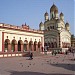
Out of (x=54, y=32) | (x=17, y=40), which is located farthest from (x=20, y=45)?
(x=54, y=32)

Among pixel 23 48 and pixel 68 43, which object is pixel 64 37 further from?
pixel 23 48

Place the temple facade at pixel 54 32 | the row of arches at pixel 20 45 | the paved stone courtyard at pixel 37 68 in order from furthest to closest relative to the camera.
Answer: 1. the temple facade at pixel 54 32
2. the row of arches at pixel 20 45
3. the paved stone courtyard at pixel 37 68

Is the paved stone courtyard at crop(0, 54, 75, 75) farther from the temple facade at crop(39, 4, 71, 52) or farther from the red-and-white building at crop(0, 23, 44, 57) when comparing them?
the temple facade at crop(39, 4, 71, 52)

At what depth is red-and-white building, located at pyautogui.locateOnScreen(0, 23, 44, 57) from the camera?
34812mm

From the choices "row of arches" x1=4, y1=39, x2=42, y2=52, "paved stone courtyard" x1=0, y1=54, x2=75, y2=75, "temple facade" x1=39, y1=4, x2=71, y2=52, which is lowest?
"paved stone courtyard" x1=0, y1=54, x2=75, y2=75

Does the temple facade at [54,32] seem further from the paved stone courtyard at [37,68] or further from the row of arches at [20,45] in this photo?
the paved stone courtyard at [37,68]

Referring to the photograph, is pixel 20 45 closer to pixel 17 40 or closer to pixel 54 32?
pixel 17 40

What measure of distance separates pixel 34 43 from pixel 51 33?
1833 cm

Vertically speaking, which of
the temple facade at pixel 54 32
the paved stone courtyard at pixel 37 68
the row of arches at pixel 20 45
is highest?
the temple facade at pixel 54 32

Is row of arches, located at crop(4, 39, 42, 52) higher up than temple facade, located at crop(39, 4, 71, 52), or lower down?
lower down

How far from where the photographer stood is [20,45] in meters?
40.6

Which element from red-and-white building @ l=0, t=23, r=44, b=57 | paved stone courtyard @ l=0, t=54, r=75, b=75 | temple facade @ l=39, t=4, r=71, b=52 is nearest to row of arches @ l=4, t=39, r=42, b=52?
red-and-white building @ l=0, t=23, r=44, b=57

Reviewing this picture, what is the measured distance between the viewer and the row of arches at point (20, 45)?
37.0 m

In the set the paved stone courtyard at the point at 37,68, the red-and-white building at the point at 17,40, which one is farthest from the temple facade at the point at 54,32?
the paved stone courtyard at the point at 37,68
